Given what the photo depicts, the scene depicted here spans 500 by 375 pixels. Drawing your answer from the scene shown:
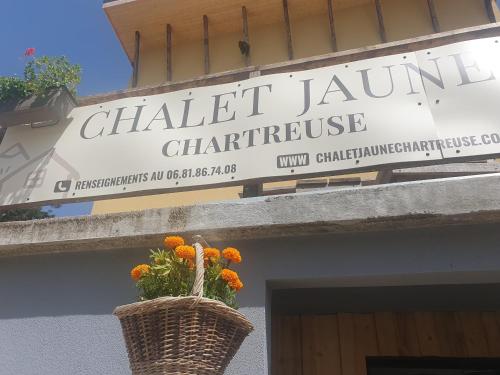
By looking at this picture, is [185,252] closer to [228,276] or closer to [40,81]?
[228,276]

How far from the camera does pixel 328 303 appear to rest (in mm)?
3439

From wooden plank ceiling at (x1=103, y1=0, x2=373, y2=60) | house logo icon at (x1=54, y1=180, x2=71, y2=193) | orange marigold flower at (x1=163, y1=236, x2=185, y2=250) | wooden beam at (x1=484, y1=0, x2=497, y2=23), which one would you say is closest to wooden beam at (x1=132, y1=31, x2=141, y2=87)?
wooden plank ceiling at (x1=103, y1=0, x2=373, y2=60)

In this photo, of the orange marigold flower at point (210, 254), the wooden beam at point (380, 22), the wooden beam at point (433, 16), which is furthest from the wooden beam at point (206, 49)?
the orange marigold flower at point (210, 254)

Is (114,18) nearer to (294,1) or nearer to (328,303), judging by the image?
(294,1)

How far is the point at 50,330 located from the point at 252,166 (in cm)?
163

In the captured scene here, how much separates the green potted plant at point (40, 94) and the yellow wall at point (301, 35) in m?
2.19

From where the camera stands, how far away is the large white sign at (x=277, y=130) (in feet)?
9.73

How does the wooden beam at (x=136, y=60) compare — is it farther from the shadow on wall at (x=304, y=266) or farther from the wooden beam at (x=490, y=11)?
the wooden beam at (x=490, y=11)

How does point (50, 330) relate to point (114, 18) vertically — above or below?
below

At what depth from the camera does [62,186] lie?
341 centimetres

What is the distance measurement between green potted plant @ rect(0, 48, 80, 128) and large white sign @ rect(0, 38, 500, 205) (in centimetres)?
18

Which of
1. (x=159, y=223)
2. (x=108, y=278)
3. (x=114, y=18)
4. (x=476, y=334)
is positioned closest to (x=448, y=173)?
(x=476, y=334)

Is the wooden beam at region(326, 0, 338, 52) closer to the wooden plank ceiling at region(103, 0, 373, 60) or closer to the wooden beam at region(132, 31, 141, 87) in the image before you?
the wooden plank ceiling at region(103, 0, 373, 60)

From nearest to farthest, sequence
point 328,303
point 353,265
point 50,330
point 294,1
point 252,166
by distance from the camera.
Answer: point 353,265 → point 50,330 → point 252,166 → point 328,303 → point 294,1
